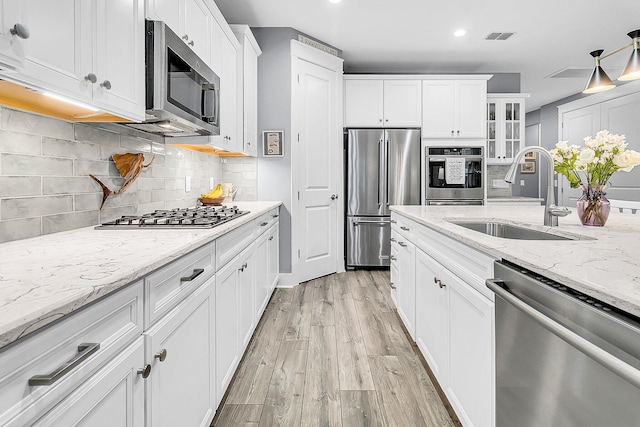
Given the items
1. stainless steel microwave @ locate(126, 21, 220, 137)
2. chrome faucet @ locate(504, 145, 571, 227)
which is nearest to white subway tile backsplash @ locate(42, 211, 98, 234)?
stainless steel microwave @ locate(126, 21, 220, 137)

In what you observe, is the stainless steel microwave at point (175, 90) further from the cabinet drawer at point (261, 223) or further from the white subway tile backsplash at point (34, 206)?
the cabinet drawer at point (261, 223)

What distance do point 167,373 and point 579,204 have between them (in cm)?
183

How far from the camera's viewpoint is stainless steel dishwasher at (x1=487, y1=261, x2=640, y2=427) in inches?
26.3

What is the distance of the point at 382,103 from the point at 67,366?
4542 millimetres

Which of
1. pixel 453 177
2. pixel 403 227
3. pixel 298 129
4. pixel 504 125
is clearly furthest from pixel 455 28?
pixel 403 227

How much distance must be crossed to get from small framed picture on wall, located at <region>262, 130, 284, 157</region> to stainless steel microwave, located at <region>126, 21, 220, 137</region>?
145cm

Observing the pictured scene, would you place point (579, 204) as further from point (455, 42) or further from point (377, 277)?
point (455, 42)

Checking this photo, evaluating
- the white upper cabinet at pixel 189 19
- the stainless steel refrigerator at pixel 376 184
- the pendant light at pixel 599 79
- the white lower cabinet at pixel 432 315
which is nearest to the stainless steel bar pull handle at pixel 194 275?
the white lower cabinet at pixel 432 315

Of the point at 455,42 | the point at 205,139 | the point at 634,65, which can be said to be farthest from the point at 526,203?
the point at 205,139

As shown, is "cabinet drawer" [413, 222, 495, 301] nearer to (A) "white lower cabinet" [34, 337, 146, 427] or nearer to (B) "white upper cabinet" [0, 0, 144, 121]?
(A) "white lower cabinet" [34, 337, 146, 427]

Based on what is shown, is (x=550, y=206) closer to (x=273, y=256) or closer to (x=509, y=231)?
(x=509, y=231)

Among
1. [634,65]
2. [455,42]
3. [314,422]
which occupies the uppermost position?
[455,42]

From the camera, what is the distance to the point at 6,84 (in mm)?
1007

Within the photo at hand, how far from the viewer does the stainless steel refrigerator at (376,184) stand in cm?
452
